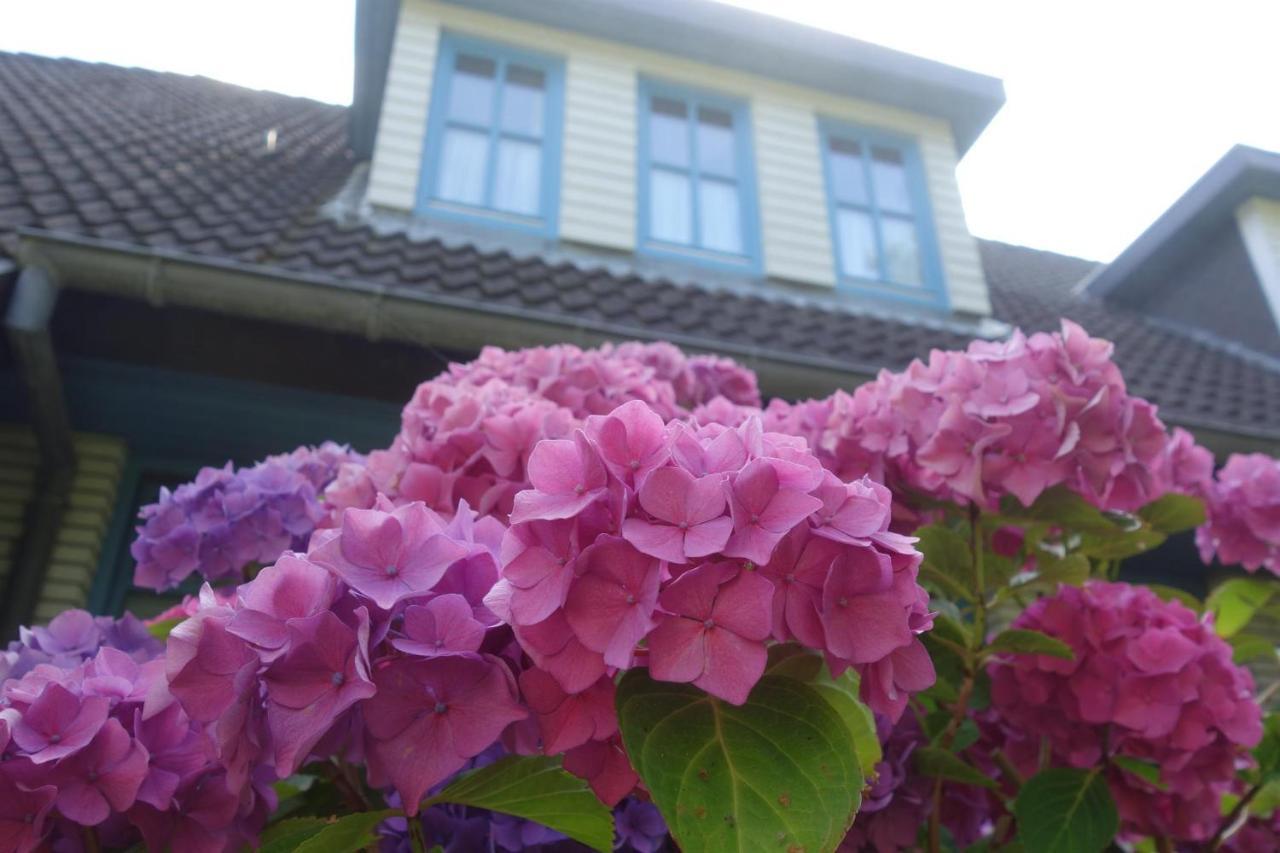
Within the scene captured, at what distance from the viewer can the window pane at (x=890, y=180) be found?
6090 millimetres

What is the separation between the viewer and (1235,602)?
6.14ft

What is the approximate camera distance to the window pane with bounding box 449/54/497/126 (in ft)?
17.9

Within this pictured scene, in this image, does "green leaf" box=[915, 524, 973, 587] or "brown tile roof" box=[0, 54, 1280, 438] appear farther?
"brown tile roof" box=[0, 54, 1280, 438]

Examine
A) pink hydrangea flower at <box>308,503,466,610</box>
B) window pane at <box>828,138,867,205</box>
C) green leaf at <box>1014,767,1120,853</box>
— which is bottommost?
green leaf at <box>1014,767,1120,853</box>

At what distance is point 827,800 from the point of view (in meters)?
0.69

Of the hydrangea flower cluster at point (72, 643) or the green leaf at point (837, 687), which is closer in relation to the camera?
the green leaf at point (837, 687)

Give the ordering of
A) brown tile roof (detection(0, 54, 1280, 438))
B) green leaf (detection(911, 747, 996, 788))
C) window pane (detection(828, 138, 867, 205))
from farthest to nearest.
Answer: window pane (detection(828, 138, 867, 205)), brown tile roof (detection(0, 54, 1280, 438)), green leaf (detection(911, 747, 996, 788))

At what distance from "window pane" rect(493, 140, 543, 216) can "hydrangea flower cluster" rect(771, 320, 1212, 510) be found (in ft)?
13.3

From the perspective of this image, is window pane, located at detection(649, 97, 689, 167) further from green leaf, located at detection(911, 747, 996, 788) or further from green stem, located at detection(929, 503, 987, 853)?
green leaf, located at detection(911, 747, 996, 788)

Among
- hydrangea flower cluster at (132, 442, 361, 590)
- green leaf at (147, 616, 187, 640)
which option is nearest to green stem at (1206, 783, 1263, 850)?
hydrangea flower cluster at (132, 442, 361, 590)

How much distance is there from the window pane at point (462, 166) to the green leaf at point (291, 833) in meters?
4.53

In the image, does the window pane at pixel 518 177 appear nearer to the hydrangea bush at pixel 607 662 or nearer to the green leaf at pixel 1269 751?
the hydrangea bush at pixel 607 662

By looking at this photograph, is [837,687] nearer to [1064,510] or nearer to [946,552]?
[946,552]

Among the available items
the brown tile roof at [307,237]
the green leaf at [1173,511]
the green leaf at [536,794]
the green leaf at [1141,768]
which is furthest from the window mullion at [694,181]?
the green leaf at [536,794]
